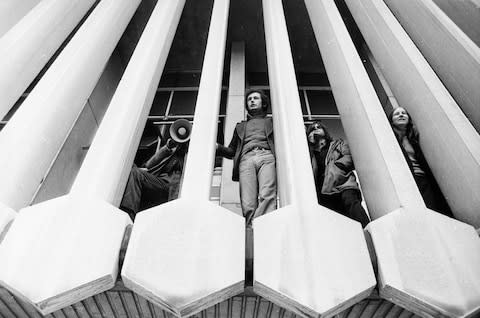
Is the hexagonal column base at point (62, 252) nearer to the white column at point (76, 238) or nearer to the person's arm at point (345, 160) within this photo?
the white column at point (76, 238)

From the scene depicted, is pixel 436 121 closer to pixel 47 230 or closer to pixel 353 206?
pixel 353 206

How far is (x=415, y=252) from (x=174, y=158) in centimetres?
237

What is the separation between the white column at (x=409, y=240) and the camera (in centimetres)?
147

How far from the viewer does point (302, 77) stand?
7879 millimetres

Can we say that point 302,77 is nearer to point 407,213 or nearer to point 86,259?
point 407,213

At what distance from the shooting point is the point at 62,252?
156 centimetres

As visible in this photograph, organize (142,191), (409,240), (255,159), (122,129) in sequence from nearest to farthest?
(409,240) → (122,129) → (255,159) → (142,191)

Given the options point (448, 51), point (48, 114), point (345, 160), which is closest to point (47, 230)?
point (48, 114)

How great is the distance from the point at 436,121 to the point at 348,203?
2.80 ft

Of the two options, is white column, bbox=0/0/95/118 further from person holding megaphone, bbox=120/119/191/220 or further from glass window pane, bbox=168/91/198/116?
glass window pane, bbox=168/91/198/116

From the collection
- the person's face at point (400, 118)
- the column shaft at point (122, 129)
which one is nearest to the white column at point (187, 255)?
the column shaft at point (122, 129)

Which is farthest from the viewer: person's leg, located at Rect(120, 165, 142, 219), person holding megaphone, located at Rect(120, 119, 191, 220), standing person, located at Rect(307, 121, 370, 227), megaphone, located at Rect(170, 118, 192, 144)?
megaphone, located at Rect(170, 118, 192, 144)

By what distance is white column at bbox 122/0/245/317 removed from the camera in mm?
1457

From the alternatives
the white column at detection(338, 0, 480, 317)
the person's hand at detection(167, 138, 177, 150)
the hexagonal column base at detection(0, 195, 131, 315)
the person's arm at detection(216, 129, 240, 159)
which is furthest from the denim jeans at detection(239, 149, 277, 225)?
the hexagonal column base at detection(0, 195, 131, 315)
